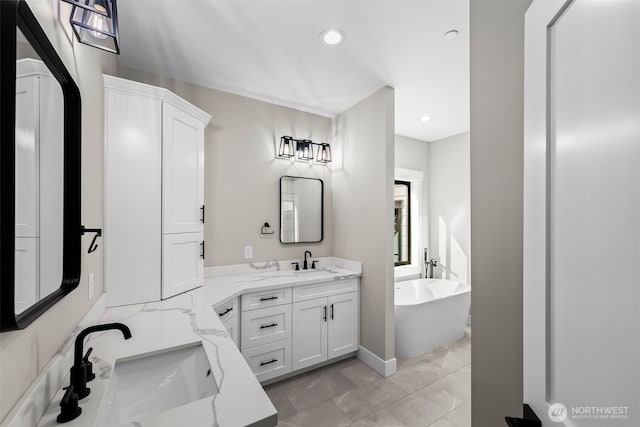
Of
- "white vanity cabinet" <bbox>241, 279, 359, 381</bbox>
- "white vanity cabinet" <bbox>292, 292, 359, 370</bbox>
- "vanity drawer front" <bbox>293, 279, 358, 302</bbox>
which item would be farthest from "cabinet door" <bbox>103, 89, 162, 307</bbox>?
"white vanity cabinet" <bbox>292, 292, 359, 370</bbox>

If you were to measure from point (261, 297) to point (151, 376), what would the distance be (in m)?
1.14

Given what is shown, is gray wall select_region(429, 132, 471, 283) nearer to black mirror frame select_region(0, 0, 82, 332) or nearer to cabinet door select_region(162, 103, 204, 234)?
cabinet door select_region(162, 103, 204, 234)

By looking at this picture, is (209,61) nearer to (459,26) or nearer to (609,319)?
(459,26)

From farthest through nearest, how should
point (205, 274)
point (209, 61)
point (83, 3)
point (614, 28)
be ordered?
point (205, 274), point (209, 61), point (83, 3), point (614, 28)

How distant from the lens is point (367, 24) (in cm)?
177

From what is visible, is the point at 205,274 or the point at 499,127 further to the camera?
the point at 205,274

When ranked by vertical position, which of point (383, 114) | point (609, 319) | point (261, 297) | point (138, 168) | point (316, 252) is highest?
point (383, 114)

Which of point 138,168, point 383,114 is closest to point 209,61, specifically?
point 138,168

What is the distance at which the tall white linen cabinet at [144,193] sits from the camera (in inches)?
68.6

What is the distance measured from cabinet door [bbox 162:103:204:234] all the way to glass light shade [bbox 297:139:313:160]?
1028 mm

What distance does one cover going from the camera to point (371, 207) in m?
2.67

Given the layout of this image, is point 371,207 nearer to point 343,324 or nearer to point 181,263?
point 343,324

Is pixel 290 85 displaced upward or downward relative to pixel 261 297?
upward

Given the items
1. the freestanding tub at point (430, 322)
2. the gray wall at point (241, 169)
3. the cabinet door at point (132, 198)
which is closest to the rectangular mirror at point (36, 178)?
the cabinet door at point (132, 198)
